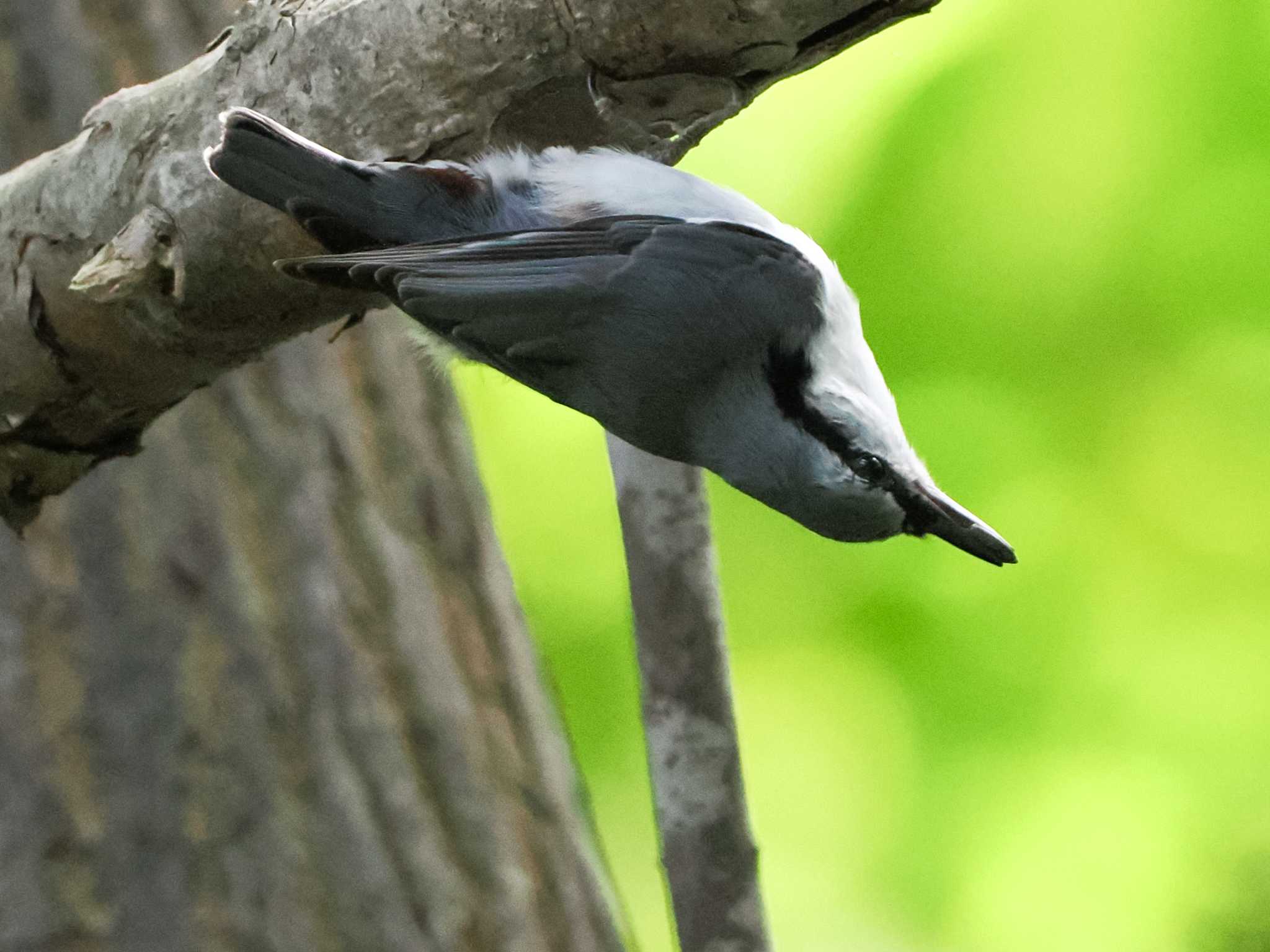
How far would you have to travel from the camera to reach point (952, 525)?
5.04 feet

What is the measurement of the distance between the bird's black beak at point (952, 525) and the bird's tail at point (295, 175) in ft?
2.18

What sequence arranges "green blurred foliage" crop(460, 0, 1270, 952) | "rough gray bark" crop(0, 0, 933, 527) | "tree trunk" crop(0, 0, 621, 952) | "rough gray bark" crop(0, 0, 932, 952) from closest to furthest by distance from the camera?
"rough gray bark" crop(0, 0, 933, 527) → "rough gray bark" crop(0, 0, 932, 952) → "tree trunk" crop(0, 0, 621, 952) → "green blurred foliage" crop(460, 0, 1270, 952)

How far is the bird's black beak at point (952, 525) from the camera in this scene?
1.52 m

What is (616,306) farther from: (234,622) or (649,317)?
(234,622)

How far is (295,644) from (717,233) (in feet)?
3.69

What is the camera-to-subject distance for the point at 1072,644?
9.58 feet

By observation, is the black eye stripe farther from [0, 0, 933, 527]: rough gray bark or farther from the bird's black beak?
[0, 0, 933, 527]: rough gray bark

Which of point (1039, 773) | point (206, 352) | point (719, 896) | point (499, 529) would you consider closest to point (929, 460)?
point (1039, 773)

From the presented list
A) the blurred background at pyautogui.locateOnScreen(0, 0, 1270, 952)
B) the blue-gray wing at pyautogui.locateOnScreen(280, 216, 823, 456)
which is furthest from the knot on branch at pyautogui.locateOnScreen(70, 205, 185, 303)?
the blurred background at pyautogui.locateOnScreen(0, 0, 1270, 952)

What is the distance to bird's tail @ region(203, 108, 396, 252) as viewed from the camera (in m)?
1.43

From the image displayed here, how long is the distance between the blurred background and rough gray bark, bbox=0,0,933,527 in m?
1.34

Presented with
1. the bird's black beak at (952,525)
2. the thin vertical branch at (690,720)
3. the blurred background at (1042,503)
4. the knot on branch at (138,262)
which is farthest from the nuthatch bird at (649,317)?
the blurred background at (1042,503)

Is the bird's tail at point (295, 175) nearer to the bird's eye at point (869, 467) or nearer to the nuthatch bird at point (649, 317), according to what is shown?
the nuthatch bird at point (649, 317)

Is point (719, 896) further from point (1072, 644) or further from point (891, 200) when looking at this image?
point (891, 200)
